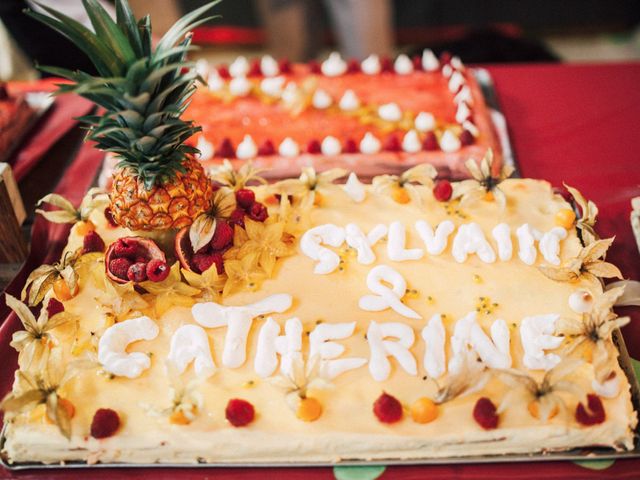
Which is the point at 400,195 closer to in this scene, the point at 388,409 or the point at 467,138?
the point at 467,138

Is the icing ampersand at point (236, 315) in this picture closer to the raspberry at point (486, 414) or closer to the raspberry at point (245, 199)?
the raspberry at point (245, 199)

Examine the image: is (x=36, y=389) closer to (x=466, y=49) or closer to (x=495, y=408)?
(x=495, y=408)

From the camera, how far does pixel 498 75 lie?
10.6ft

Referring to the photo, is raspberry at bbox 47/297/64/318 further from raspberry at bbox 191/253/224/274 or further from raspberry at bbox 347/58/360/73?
raspberry at bbox 347/58/360/73

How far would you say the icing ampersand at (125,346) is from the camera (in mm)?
1788

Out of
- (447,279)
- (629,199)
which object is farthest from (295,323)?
(629,199)

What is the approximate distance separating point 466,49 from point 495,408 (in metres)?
3.18

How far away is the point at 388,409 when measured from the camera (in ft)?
5.37

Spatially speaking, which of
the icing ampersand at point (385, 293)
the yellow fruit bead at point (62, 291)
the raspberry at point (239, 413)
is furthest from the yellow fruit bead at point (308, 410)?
the yellow fruit bead at point (62, 291)

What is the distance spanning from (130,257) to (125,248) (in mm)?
32

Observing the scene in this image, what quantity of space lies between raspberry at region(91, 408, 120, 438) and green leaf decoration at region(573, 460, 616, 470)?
121 cm

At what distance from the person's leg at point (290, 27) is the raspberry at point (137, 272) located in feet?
11.2

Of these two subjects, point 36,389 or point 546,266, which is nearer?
point 36,389

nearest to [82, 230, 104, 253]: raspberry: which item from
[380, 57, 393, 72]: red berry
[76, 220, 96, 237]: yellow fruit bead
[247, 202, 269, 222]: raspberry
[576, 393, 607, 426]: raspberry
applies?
[76, 220, 96, 237]: yellow fruit bead
